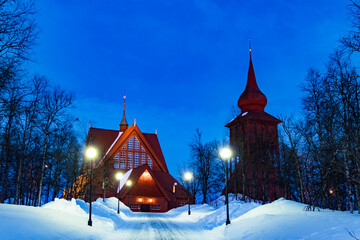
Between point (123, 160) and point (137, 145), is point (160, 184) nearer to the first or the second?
point (123, 160)

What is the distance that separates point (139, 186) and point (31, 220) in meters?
34.2

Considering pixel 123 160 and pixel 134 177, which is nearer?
pixel 134 177

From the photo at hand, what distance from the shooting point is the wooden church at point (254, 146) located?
116 feet

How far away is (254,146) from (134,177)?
1762 centimetres

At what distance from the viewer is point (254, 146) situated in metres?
38.5

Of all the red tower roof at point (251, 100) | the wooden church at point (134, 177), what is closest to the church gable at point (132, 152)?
the wooden church at point (134, 177)

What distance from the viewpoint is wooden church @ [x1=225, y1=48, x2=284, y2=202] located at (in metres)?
35.4

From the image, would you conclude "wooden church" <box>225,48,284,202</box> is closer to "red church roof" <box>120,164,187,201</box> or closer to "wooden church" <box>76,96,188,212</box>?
"red church roof" <box>120,164,187,201</box>

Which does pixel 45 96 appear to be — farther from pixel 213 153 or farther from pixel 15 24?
pixel 213 153

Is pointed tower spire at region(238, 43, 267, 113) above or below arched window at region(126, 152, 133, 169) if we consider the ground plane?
above

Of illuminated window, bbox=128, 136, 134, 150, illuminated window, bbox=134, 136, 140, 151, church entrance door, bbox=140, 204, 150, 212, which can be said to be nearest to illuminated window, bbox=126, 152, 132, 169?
illuminated window, bbox=128, 136, 134, 150

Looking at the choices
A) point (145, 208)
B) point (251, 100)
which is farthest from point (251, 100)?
point (145, 208)

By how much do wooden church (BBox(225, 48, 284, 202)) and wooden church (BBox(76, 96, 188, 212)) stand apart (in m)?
8.97

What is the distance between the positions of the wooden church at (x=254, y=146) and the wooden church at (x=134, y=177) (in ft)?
29.4
